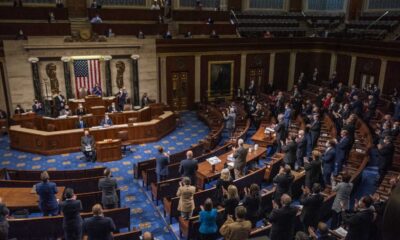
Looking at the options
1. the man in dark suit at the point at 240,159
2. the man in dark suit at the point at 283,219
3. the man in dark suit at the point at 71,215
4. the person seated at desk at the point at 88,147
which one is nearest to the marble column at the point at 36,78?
the person seated at desk at the point at 88,147

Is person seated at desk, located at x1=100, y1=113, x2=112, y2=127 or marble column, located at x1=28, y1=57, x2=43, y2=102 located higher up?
marble column, located at x1=28, y1=57, x2=43, y2=102

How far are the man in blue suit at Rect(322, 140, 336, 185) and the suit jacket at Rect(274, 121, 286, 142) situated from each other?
8.36 ft

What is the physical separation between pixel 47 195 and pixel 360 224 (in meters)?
5.70

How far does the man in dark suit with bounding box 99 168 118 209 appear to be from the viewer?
729cm

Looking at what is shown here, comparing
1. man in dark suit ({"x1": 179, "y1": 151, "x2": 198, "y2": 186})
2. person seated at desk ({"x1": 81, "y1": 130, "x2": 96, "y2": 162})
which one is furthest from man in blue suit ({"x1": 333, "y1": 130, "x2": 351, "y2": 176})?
person seated at desk ({"x1": 81, "y1": 130, "x2": 96, "y2": 162})

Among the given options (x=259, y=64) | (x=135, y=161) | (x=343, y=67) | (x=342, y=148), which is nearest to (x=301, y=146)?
(x=342, y=148)

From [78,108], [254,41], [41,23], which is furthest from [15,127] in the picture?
[254,41]

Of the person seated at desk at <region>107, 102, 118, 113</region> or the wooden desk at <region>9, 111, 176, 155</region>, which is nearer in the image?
the wooden desk at <region>9, 111, 176, 155</region>

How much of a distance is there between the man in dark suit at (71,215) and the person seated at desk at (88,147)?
633 cm

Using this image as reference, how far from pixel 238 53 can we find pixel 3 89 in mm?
12241

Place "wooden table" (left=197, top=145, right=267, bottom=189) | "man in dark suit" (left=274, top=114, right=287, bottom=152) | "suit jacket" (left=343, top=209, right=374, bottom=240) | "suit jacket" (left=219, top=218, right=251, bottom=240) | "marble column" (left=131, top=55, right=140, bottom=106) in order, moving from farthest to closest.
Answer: "marble column" (left=131, top=55, right=140, bottom=106)
"man in dark suit" (left=274, top=114, right=287, bottom=152)
"wooden table" (left=197, top=145, right=267, bottom=189)
"suit jacket" (left=343, top=209, right=374, bottom=240)
"suit jacket" (left=219, top=218, right=251, bottom=240)

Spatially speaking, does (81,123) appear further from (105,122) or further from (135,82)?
(135,82)

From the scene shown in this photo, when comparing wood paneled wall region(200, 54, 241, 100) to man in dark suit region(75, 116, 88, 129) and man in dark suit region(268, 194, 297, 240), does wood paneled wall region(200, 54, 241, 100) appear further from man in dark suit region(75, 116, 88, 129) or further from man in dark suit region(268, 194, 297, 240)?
man in dark suit region(268, 194, 297, 240)

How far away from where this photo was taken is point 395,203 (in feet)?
3.26
